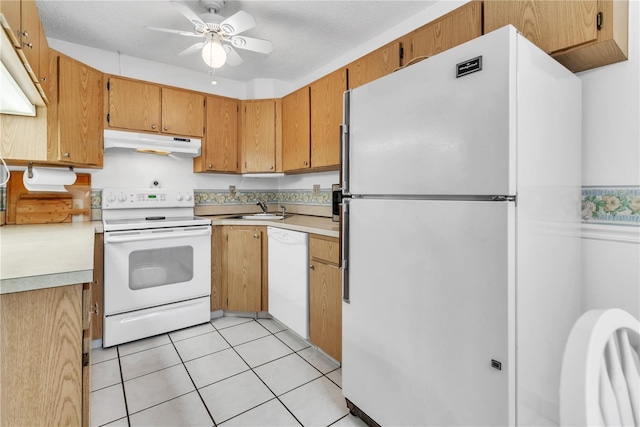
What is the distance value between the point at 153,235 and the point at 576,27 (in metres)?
Answer: 2.70

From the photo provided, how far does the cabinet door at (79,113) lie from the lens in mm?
2229

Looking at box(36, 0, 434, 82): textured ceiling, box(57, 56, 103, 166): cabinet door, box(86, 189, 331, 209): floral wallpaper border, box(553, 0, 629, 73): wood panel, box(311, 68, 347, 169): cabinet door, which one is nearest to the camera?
box(553, 0, 629, 73): wood panel

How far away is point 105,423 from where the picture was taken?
1550 millimetres

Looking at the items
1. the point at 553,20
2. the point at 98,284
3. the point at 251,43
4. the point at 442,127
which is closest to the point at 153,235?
the point at 98,284

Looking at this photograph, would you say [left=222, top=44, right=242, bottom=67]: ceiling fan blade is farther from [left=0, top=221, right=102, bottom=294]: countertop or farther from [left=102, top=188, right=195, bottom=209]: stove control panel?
[left=0, top=221, right=102, bottom=294]: countertop

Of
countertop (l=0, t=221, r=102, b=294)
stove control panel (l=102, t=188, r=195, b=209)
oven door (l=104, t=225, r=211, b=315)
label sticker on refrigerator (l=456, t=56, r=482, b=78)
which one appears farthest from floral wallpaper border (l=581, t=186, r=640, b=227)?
stove control panel (l=102, t=188, r=195, b=209)

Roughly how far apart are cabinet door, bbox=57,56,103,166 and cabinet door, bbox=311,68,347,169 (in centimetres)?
170

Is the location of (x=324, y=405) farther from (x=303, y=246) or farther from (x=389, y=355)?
(x=303, y=246)

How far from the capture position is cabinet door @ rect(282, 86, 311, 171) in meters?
2.73

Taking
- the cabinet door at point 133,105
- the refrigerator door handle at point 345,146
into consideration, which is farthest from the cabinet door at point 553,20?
the cabinet door at point 133,105

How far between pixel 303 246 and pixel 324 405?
98cm

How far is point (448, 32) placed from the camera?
1625mm

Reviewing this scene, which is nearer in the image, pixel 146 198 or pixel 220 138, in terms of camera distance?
pixel 146 198

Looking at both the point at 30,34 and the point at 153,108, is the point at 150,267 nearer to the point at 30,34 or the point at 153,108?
the point at 153,108
